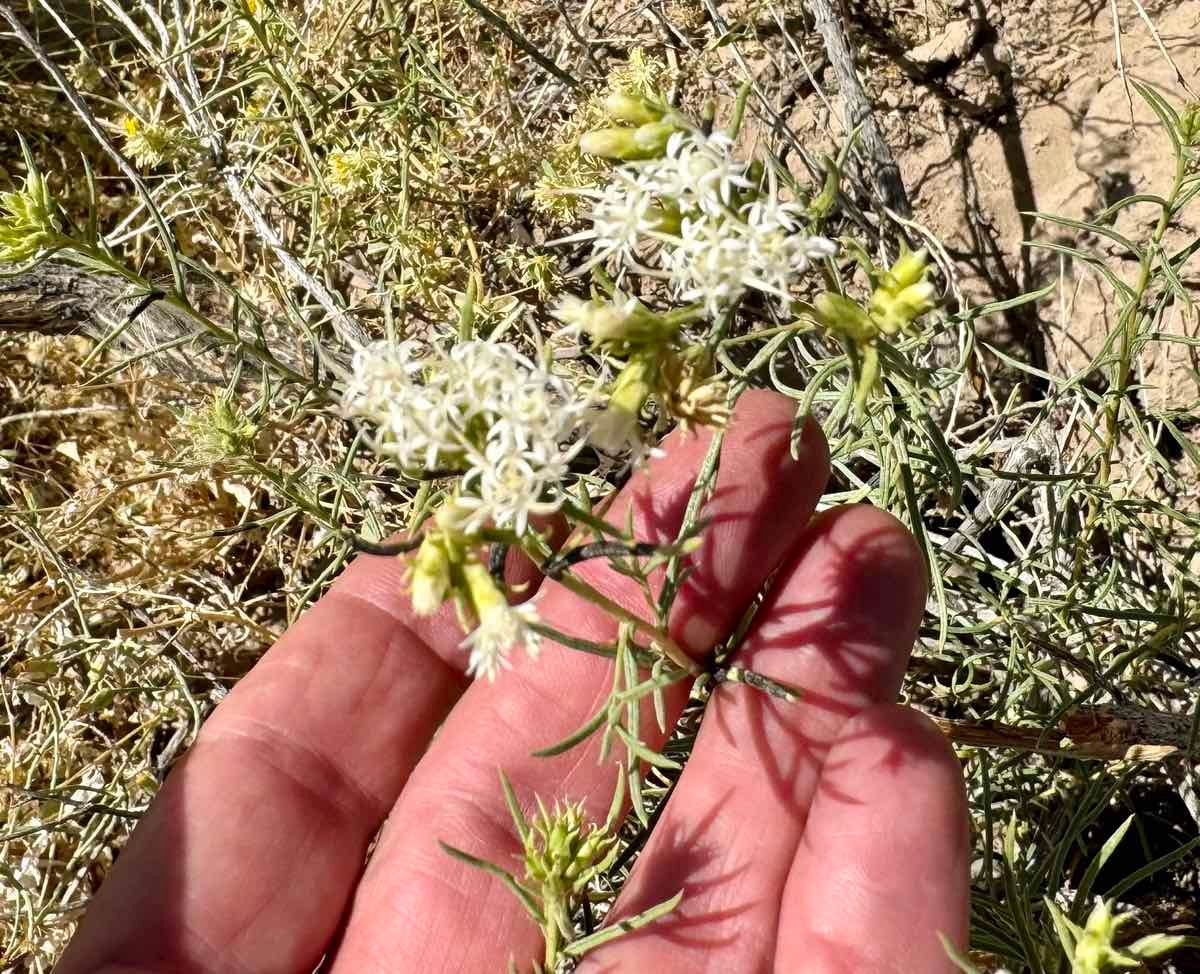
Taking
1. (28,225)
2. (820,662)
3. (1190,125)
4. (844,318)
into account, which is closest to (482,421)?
(844,318)

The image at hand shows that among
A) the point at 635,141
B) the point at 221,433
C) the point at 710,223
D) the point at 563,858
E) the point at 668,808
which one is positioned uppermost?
the point at 635,141

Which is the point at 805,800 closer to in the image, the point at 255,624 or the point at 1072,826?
the point at 1072,826

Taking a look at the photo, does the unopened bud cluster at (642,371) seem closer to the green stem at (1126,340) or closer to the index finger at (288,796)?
the index finger at (288,796)

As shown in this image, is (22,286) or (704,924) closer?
(704,924)

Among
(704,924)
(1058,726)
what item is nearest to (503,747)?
(704,924)

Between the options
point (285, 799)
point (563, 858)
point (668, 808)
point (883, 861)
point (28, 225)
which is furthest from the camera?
point (285, 799)

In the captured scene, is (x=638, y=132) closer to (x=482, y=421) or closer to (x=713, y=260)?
(x=713, y=260)
